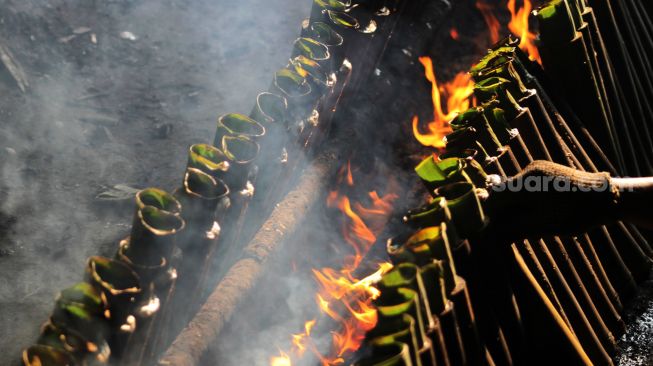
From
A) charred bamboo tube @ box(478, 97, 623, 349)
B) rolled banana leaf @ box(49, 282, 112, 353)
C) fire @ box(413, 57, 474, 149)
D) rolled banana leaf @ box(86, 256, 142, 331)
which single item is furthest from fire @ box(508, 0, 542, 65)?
rolled banana leaf @ box(49, 282, 112, 353)

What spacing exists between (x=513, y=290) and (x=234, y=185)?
1.56m

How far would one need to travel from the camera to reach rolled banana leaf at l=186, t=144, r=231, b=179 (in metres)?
2.94

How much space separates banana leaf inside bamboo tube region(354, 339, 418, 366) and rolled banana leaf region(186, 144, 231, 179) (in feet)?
3.89

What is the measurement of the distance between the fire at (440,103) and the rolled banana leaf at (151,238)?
3.43 m

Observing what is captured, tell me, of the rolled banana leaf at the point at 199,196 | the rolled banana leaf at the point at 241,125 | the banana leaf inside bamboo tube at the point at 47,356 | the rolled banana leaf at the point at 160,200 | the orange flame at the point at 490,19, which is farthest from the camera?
the orange flame at the point at 490,19

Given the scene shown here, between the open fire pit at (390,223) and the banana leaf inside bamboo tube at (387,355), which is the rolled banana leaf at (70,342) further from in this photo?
the banana leaf inside bamboo tube at (387,355)

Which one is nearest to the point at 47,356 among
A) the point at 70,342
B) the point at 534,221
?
the point at 70,342

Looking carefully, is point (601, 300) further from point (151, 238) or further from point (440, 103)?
point (440, 103)

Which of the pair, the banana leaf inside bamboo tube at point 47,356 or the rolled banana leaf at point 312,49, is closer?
the banana leaf inside bamboo tube at point 47,356

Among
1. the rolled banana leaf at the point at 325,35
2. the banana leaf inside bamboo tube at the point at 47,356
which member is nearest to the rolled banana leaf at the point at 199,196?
the banana leaf inside bamboo tube at the point at 47,356

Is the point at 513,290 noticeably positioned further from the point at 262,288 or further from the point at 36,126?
the point at 36,126

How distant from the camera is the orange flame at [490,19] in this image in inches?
291

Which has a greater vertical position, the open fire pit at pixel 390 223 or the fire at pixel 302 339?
the open fire pit at pixel 390 223

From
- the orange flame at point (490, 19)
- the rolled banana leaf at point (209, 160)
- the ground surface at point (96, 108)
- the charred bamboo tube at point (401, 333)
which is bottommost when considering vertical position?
the ground surface at point (96, 108)
